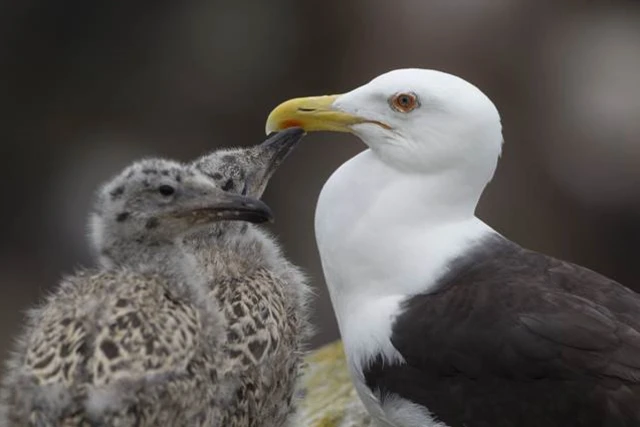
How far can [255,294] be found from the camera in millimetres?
5164

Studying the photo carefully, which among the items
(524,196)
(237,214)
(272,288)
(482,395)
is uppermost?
(237,214)

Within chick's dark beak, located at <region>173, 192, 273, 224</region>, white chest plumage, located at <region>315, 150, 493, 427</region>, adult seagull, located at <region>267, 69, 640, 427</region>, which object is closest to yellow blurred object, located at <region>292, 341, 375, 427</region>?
white chest plumage, located at <region>315, 150, 493, 427</region>

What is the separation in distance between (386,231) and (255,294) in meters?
0.82

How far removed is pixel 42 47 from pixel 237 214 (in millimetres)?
10731

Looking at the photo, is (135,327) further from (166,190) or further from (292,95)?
(292,95)

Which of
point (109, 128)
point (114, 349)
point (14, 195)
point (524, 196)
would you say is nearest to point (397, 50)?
point (524, 196)

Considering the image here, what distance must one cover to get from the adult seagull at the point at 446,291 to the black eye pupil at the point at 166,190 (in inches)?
37.6

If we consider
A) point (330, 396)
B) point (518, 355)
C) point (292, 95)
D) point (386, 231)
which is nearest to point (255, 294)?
point (386, 231)

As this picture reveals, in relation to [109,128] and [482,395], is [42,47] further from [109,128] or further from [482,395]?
[482,395]

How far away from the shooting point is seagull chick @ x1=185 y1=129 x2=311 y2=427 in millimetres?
4953

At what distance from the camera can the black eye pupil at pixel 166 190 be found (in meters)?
5.11

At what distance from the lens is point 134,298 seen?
4746 mm

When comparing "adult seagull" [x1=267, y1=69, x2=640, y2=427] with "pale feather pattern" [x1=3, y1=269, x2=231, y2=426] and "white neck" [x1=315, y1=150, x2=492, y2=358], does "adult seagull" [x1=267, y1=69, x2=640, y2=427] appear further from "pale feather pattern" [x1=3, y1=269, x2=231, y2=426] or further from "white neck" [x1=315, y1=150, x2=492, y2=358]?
"pale feather pattern" [x1=3, y1=269, x2=231, y2=426]

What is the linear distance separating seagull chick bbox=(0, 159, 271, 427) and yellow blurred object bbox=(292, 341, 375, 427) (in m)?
0.99
